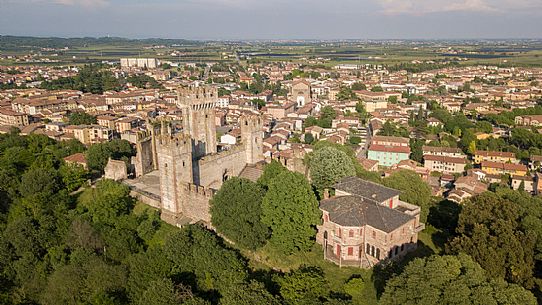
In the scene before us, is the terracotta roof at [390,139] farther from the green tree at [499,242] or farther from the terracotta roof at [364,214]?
the terracotta roof at [364,214]

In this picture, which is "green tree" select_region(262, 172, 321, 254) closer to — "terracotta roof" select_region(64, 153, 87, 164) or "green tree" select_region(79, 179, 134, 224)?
"green tree" select_region(79, 179, 134, 224)

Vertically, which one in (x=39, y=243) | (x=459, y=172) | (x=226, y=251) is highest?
(x=226, y=251)

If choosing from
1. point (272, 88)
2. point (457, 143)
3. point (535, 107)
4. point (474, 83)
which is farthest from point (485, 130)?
point (474, 83)

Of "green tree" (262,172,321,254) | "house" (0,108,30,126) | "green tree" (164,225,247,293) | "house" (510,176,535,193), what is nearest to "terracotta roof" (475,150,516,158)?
"house" (510,176,535,193)

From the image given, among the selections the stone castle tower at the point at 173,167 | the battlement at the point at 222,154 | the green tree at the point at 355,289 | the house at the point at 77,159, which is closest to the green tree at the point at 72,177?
the house at the point at 77,159

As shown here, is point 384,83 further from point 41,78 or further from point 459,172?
point 41,78
